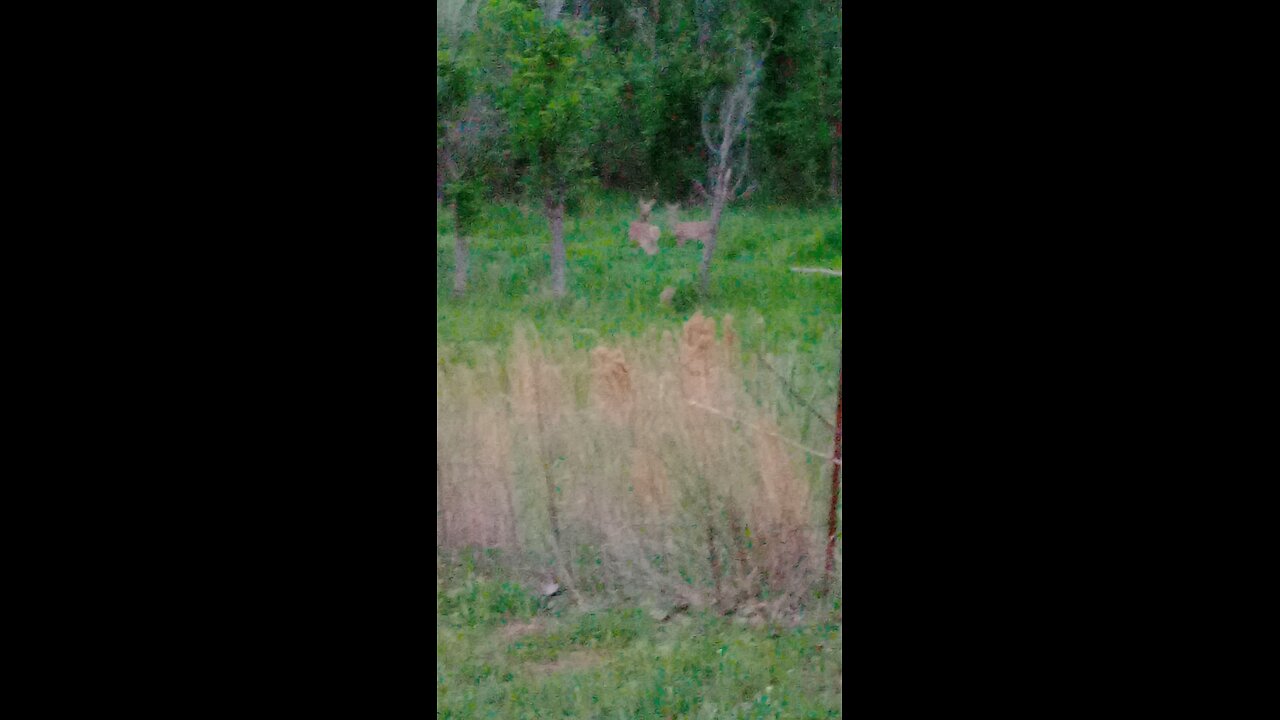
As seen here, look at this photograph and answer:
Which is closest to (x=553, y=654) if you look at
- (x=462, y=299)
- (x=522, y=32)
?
(x=462, y=299)

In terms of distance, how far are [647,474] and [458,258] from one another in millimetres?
833

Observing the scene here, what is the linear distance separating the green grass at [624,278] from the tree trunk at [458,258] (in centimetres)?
2

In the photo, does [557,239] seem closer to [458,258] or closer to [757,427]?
[458,258]

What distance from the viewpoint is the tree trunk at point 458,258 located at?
3.92 m

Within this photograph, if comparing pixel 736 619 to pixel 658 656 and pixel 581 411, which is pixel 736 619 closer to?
pixel 658 656

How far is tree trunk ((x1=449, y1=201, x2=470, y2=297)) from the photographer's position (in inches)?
154

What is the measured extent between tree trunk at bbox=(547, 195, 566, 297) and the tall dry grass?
18 centimetres

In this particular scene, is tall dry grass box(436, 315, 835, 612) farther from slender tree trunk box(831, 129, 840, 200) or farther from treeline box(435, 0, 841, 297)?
slender tree trunk box(831, 129, 840, 200)

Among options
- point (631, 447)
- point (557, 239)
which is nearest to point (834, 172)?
point (557, 239)

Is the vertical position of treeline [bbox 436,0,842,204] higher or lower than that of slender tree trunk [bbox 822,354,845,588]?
higher

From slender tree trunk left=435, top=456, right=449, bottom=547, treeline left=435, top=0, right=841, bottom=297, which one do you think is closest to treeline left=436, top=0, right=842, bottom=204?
treeline left=435, top=0, right=841, bottom=297

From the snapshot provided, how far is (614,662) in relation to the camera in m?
3.73

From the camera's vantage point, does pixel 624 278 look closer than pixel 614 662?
No

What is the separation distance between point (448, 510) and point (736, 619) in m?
0.88
